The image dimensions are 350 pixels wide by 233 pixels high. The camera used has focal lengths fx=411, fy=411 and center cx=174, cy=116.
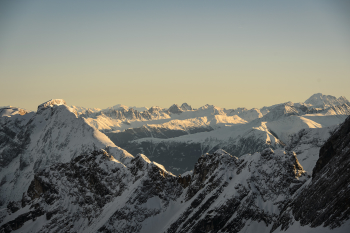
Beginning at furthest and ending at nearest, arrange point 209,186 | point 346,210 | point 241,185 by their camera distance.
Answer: point 209,186 < point 241,185 < point 346,210

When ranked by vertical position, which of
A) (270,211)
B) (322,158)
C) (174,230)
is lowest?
(174,230)

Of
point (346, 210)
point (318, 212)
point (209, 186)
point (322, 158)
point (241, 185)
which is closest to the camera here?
point (346, 210)

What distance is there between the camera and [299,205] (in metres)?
129

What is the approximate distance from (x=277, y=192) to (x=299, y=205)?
43.1 meters

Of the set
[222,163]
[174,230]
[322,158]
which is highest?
[322,158]

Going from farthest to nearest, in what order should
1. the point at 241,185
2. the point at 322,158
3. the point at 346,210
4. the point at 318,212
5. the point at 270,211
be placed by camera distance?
the point at 241,185, the point at 270,211, the point at 322,158, the point at 318,212, the point at 346,210

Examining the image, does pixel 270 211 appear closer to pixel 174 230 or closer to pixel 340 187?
pixel 174 230

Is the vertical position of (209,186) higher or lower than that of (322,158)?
lower

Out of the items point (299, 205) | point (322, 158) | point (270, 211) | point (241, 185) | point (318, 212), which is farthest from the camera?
point (241, 185)

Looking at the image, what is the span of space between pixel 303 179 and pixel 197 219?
48.3 m

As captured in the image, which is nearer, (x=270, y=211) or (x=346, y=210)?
(x=346, y=210)

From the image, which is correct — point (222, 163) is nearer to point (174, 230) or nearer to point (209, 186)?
point (209, 186)

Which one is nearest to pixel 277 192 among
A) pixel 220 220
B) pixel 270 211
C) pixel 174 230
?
pixel 270 211

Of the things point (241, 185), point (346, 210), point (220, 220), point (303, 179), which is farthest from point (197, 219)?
point (346, 210)
